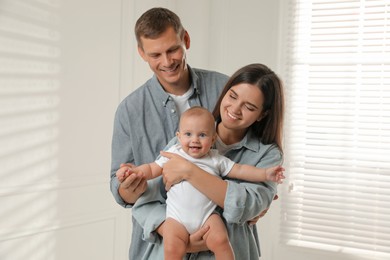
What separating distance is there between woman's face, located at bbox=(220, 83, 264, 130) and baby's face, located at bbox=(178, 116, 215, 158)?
0.07 metres

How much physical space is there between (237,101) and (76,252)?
2.03 m

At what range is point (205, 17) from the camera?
4.30 meters

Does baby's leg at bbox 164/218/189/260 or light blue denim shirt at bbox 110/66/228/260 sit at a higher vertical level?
light blue denim shirt at bbox 110/66/228/260

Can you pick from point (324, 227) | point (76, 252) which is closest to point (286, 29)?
point (324, 227)

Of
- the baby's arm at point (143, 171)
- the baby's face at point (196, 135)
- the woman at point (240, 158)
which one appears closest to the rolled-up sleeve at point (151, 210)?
the woman at point (240, 158)

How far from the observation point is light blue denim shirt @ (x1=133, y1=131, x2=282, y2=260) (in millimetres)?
1705

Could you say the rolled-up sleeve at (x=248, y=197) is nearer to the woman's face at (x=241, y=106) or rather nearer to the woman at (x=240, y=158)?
the woman at (x=240, y=158)

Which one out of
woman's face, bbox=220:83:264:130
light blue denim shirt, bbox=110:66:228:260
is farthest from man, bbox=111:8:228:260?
woman's face, bbox=220:83:264:130

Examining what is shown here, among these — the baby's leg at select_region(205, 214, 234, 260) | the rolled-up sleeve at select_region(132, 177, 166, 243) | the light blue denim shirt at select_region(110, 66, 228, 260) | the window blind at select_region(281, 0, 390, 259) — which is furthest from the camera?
the window blind at select_region(281, 0, 390, 259)

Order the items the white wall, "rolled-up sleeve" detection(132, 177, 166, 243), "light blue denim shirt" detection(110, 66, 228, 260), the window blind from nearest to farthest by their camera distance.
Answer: "rolled-up sleeve" detection(132, 177, 166, 243)
"light blue denim shirt" detection(110, 66, 228, 260)
the white wall
the window blind

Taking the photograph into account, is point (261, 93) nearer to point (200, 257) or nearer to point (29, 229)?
point (200, 257)

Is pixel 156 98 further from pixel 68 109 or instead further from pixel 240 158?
pixel 68 109

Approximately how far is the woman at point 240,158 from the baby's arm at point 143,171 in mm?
53

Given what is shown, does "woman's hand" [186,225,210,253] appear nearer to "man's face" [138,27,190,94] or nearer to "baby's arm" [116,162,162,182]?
"baby's arm" [116,162,162,182]
